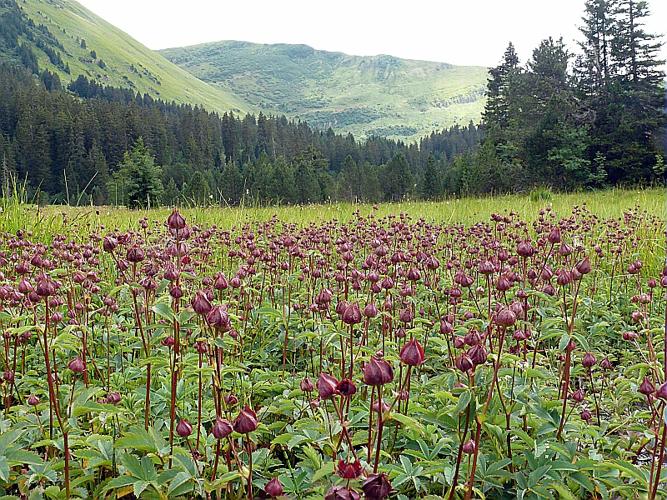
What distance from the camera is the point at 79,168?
76.1m

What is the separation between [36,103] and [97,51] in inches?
4704

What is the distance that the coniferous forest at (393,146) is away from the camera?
29.0m

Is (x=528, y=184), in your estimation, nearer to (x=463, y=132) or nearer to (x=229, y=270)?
(x=229, y=270)

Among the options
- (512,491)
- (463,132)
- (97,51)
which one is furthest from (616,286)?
(97,51)

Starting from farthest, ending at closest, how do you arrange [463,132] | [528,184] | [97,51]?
[97,51]
[463,132]
[528,184]

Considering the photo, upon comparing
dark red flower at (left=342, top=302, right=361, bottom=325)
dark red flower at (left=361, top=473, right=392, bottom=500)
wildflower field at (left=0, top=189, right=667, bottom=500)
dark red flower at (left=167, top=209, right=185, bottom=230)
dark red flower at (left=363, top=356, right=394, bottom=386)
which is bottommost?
wildflower field at (left=0, top=189, right=667, bottom=500)

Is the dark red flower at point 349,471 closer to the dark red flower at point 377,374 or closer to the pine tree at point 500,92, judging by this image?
the dark red flower at point 377,374

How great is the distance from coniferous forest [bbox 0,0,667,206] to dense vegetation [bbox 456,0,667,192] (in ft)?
0.25

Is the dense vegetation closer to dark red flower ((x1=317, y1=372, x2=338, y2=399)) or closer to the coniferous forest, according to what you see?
the coniferous forest

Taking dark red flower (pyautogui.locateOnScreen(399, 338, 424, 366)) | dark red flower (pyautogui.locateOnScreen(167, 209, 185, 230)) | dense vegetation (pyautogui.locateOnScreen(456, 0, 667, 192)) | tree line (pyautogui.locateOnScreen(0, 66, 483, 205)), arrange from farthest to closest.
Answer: tree line (pyautogui.locateOnScreen(0, 66, 483, 205))
dense vegetation (pyautogui.locateOnScreen(456, 0, 667, 192))
dark red flower (pyautogui.locateOnScreen(167, 209, 185, 230))
dark red flower (pyautogui.locateOnScreen(399, 338, 424, 366))

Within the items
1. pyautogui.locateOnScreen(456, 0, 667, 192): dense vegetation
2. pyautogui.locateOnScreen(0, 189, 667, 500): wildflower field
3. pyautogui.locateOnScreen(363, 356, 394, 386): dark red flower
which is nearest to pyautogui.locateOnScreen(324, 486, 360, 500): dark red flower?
pyautogui.locateOnScreen(0, 189, 667, 500): wildflower field

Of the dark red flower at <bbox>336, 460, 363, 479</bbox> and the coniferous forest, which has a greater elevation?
the coniferous forest

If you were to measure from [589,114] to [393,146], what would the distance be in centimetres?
7532

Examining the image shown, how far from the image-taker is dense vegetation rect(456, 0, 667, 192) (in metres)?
28.5
